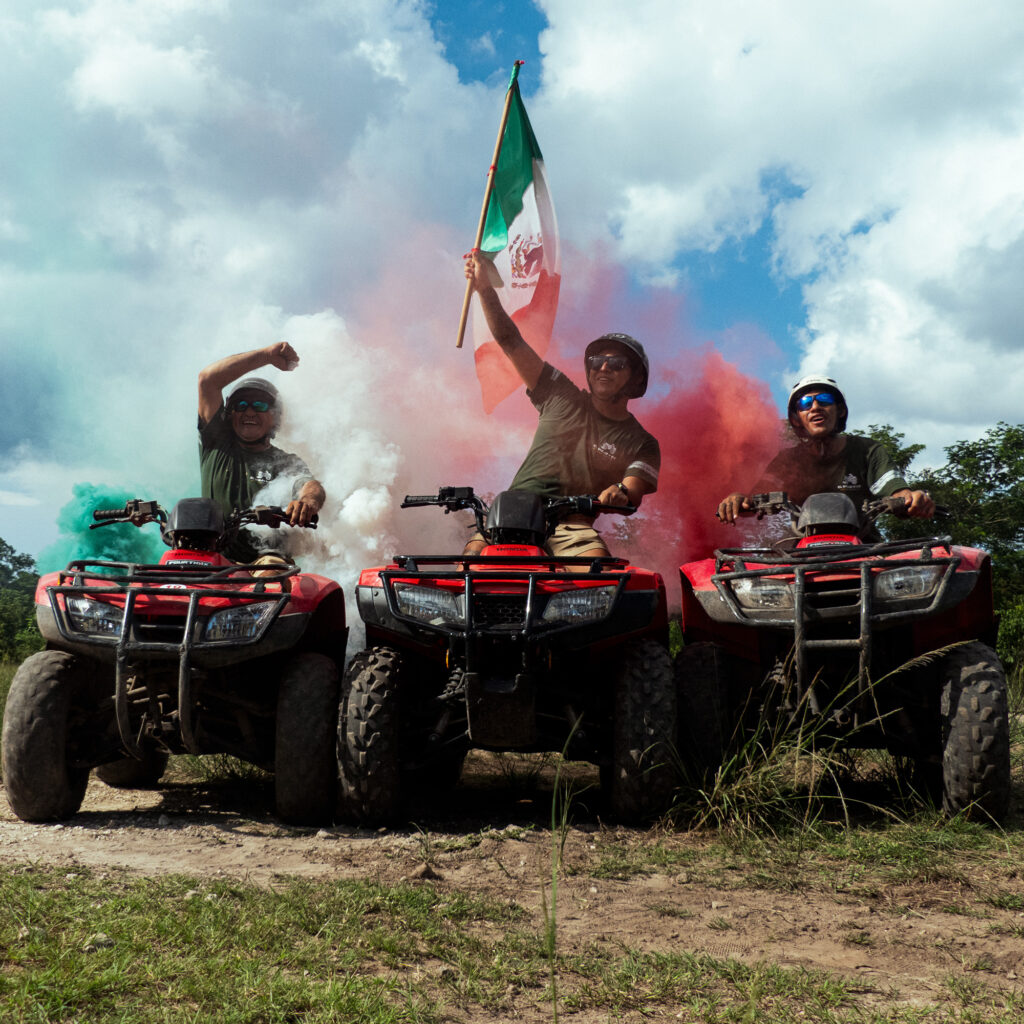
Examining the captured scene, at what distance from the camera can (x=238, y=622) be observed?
4828 millimetres

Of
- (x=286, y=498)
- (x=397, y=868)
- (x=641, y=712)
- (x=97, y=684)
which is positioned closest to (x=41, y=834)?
(x=97, y=684)

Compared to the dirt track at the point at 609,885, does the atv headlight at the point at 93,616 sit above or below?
above

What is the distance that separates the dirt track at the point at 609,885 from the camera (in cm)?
303

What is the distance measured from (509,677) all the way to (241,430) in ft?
19.1

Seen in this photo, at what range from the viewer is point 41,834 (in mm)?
4609

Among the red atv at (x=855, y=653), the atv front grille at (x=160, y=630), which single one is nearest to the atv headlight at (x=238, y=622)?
the atv front grille at (x=160, y=630)

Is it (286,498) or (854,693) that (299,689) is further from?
(286,498)

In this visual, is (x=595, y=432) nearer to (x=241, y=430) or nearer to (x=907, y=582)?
(x=241, y=430)

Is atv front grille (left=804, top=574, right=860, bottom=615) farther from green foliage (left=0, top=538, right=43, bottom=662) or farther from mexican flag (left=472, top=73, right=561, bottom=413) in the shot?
green foliage (left=0, top=538, right=43, bottom=662)

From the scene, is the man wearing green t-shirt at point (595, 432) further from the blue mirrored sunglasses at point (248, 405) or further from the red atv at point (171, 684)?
the red atv at point (171, 684)

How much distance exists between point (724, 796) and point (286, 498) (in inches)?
223

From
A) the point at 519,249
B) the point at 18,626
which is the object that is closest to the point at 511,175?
the point at 519,249

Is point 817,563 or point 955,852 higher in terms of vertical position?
point 817,563

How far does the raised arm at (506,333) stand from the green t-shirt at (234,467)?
7.45 feet
